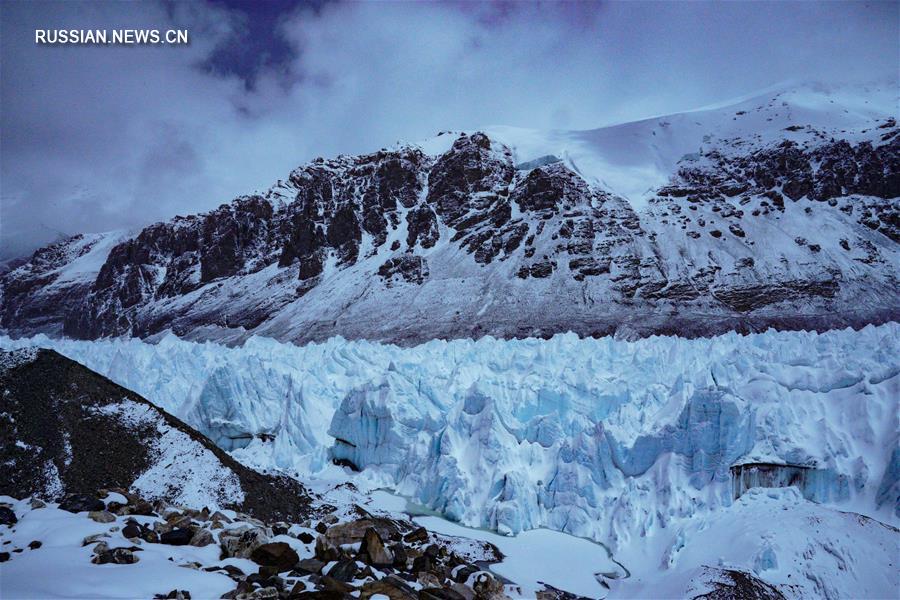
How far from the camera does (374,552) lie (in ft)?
28.1

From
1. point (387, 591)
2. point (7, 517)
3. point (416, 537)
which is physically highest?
point (7, 517)

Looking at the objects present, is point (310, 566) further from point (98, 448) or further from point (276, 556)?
point (98, 448)

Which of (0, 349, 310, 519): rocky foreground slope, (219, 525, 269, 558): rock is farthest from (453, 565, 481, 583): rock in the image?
(0, 349, 310, 519): rocky foreground slope

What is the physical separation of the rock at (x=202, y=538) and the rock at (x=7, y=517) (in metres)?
2.09

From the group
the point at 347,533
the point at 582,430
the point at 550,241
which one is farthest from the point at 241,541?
the point at 550,241

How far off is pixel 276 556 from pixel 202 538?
1022 millimetres

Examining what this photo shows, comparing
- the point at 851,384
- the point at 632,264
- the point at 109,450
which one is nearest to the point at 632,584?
the point at 851,384

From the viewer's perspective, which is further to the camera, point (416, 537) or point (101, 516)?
point (416, 537)

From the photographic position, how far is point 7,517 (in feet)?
24.5

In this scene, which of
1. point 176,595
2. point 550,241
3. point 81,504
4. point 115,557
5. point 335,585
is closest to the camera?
point 176,595

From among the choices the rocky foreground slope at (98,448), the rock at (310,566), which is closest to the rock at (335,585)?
the rock at (310,566)

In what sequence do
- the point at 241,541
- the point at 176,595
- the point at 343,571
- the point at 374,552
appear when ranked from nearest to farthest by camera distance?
1. the point at 176,595
2. the point at 343,571
3. the point at 241,541
4. the point at 374,552

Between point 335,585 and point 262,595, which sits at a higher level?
point 262,595

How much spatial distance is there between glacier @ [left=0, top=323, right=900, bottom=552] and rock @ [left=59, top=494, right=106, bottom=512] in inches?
430
